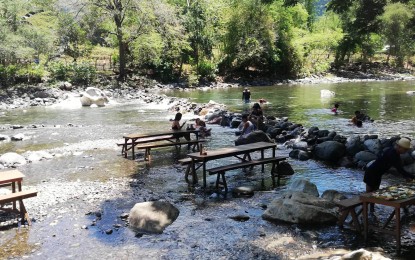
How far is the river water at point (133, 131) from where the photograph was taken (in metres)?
11.0

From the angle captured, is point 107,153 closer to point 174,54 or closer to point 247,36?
point 174,54

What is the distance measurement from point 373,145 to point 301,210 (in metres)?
6.90

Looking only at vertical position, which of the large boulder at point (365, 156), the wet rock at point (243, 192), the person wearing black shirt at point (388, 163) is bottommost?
the wet rock at point (243, 192)

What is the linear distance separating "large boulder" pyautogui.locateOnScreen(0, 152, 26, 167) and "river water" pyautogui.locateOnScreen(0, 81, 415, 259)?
47cm

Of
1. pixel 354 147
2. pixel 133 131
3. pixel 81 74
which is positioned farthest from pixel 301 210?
Result: pixel 81 74

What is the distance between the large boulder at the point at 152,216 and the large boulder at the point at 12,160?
6.88 metres

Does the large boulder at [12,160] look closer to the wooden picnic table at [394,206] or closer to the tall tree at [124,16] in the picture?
the wooden picnic table at [394,206]

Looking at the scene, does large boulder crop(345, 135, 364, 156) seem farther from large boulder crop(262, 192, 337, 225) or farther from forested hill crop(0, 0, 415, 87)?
forested hill crop(0, 0, 415, 87)

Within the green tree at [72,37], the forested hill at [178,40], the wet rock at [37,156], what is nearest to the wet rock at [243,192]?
the wet rock at [37,156]

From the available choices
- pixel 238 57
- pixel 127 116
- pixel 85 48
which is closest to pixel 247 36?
pixel 238 57

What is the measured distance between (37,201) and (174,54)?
40595 mm

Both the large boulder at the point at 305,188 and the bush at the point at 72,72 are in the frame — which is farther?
the bush at the point at 72,72

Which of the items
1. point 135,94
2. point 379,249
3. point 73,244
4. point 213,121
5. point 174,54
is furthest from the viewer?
point 174,54

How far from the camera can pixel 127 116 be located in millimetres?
25531
